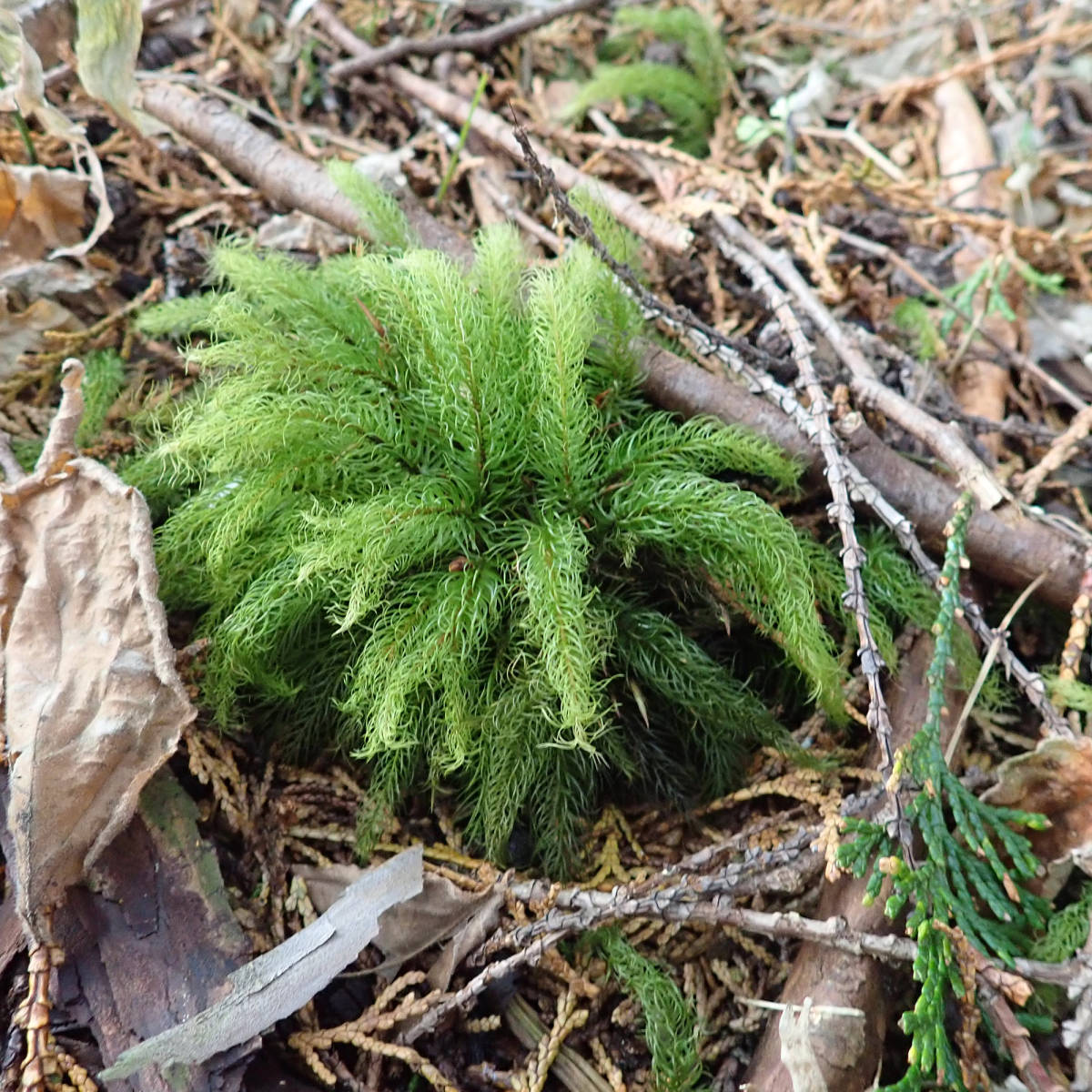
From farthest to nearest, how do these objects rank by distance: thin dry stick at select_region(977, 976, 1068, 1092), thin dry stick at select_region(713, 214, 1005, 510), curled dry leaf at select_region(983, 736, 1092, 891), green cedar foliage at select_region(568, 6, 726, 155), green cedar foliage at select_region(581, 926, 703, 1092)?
green cedar foliage at select_region(568, 6, 726, 155) → thin dry stick at select_region(713, 214, 1005, 510) → curled dry leaf at select_region(983, 736, 1092, 891) → green cedar foliage at select_region(581, 926, 703, 1092) → thin dry stick at select_region(977, 976, 1068, 1092)

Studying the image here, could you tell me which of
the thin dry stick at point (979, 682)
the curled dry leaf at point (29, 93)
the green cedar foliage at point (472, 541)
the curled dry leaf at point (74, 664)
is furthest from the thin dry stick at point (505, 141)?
the curled dry leaf at point (74, 664)

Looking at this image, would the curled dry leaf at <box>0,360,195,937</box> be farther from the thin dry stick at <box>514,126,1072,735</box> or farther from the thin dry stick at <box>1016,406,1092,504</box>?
the thin dry stick at <box>1016,406,1092,504</box>

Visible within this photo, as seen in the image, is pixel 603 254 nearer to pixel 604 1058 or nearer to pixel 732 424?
pixel 732 424

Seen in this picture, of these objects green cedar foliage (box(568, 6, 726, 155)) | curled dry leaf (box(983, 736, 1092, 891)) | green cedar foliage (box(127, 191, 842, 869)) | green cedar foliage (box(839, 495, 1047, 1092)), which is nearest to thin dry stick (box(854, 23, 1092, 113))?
green cedar foliage (box(568, 6, 726, 155))

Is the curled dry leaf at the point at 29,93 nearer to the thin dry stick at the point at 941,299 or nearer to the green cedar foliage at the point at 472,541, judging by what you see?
Result: the green cedar foliage at the point at 472,541

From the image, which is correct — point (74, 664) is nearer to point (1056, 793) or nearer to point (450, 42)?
point (1056, 793)

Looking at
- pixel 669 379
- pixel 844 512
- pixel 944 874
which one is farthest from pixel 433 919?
pixel 669 379
